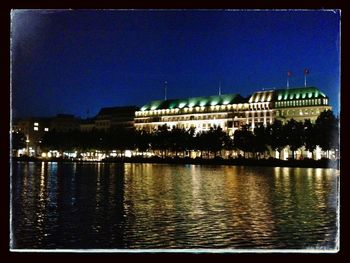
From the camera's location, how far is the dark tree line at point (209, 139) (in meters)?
33.0

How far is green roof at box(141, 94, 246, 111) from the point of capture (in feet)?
175

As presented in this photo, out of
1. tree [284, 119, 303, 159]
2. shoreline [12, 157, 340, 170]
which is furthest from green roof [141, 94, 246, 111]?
tree [284, 119, 303, 159]

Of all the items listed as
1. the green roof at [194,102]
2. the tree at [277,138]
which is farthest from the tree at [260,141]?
the green roof at [194,102]

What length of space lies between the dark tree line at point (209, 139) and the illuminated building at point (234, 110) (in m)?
5.04

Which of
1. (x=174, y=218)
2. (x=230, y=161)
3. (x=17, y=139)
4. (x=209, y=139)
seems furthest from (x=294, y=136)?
(x=174, y=218)

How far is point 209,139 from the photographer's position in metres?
42.6

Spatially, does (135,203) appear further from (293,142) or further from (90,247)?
(293,142)

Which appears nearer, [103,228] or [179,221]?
[103,228]

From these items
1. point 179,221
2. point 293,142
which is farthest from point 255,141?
point 179,221

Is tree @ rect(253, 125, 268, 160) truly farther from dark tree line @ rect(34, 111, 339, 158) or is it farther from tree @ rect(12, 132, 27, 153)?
tree @ rect(12, 132, 27, 153)

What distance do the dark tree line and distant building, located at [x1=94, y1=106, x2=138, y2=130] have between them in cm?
434

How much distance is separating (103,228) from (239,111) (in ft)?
146

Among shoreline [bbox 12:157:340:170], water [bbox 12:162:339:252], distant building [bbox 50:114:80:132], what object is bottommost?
water [bbox 12:162:339:252]

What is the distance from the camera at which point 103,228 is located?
8.63 meters
